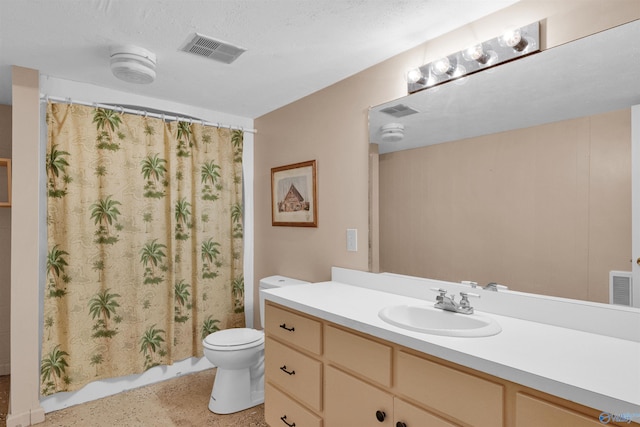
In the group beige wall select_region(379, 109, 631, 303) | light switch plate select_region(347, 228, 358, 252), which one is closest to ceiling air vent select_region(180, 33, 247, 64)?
beige wall select_region(379, 109, 631, 303)

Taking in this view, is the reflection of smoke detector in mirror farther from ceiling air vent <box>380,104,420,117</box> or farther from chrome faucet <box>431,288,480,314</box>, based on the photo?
chrome faucet <box>431,288,480,314</box>

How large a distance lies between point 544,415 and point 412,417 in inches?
18.5

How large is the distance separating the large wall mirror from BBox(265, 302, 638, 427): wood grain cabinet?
2.03 feet

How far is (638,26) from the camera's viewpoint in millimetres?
1305

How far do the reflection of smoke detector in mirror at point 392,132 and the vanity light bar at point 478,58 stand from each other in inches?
8.3

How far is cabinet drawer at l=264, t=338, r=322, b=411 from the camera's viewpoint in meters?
1.75

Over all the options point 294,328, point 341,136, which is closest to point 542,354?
point 294,328

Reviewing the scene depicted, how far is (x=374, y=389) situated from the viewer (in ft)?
4.82

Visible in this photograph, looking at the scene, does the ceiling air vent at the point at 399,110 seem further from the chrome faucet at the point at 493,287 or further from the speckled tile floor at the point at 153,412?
the speckled tile floor at the point at 153,412

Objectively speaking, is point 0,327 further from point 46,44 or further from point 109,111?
point 46,44

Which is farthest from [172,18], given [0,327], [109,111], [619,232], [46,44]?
[0,327]

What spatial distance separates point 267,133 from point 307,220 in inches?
38.9

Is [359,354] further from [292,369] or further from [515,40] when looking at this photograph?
[515,40]

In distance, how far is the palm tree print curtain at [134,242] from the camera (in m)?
2.43
